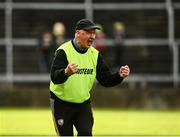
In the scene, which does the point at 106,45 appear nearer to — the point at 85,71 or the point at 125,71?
the point at 125,71

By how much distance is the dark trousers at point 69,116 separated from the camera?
11977mm

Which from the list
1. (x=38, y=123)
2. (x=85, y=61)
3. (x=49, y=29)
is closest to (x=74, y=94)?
(x=85, y=61)

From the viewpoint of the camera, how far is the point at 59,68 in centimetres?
1170

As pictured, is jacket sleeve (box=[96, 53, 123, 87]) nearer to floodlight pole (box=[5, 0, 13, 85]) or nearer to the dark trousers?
the dark trousers

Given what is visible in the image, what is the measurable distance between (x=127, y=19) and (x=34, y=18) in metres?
3.45

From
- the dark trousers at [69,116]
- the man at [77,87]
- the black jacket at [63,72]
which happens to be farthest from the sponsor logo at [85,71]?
the dark trousers at [69,116]

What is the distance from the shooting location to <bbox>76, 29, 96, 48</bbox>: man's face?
11.8 m

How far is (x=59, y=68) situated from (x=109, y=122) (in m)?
10.7

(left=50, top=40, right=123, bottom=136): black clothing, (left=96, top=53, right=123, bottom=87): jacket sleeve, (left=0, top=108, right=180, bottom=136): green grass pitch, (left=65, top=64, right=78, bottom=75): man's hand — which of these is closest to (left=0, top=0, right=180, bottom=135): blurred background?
(left=0, top=108, right=180, bottom=136): green grass pitch

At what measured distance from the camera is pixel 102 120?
22.9 meters

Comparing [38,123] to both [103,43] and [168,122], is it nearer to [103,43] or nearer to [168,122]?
[168,122]

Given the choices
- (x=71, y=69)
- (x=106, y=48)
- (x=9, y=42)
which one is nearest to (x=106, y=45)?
(x=106, y=48)

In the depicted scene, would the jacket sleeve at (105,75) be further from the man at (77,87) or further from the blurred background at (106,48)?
the blurred background at (106,48)

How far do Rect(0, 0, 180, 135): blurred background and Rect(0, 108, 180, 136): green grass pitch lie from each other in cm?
14
